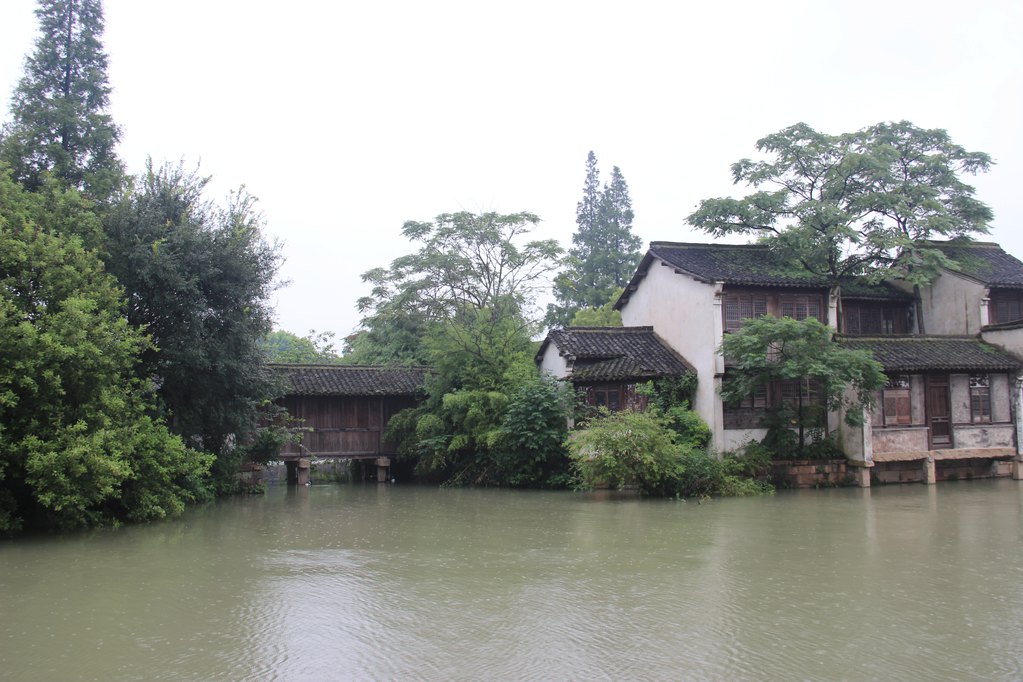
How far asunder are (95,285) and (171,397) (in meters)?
4.65

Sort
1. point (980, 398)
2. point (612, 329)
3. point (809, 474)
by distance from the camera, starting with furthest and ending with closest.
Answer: point (612, 329), point (980, 398), point (809, 474)

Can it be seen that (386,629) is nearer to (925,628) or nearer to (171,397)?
(925,628)

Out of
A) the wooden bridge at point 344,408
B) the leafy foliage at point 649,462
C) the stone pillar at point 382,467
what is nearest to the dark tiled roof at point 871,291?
the leafy foliage at point 649,462

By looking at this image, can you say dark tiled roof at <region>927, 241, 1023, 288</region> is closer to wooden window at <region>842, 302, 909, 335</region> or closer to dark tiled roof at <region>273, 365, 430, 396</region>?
wooden window at <region>842, 302, 909, 335</region>

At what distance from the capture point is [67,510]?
45.8ft

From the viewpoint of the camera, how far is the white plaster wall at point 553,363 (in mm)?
23438

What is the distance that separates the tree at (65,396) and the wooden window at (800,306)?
16.1 metres

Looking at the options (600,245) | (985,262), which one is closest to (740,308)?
(985,262)

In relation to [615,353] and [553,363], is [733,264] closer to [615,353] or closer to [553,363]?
[615,353]

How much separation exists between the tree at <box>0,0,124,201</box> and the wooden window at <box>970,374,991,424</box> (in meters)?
23.2

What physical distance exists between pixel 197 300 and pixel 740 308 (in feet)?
45.5

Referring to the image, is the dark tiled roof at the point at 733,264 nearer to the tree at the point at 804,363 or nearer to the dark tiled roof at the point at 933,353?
the tree at the point at 804,363

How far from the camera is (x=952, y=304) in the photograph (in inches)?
1015

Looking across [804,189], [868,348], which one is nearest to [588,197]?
[804,189]
